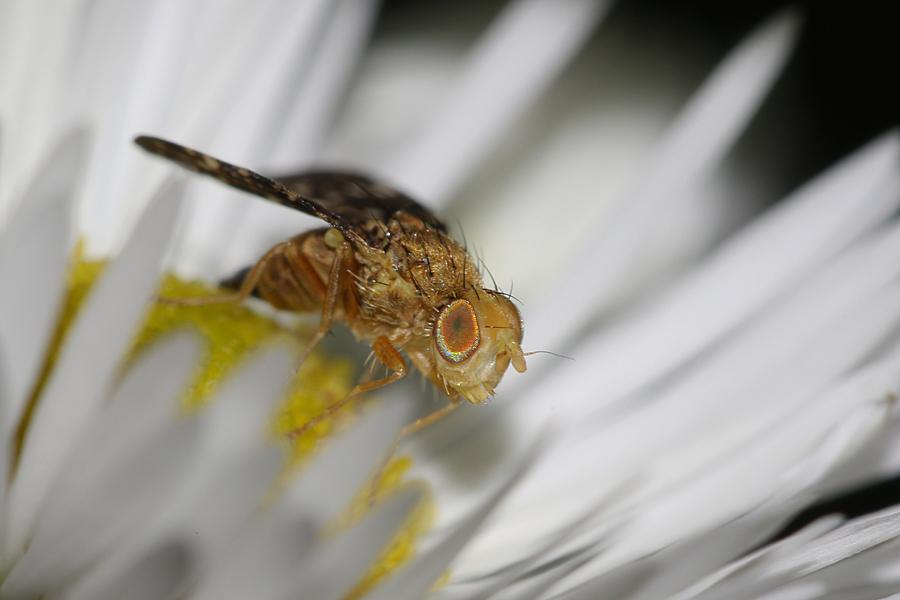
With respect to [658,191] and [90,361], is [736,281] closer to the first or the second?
[658,191]

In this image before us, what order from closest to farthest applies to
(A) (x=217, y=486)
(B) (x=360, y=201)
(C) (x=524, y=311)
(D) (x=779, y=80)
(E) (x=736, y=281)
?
(A) (x=217, y=486), (B) (x=360, y=201), (E) (x=736, y=281), (C) (x=524, y=311), (D) (x=779, y=80)

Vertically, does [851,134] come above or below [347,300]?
above

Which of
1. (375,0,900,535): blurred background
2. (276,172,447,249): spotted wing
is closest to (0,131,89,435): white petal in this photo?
(276,172,447,249): spotted wing

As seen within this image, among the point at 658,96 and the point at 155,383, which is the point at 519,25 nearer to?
the point at 658,96

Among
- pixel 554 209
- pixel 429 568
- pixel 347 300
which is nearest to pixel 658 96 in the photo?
pixel 554 209

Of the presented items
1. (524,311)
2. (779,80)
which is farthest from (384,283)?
(779,80)

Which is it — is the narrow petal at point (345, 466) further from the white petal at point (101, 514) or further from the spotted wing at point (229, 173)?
the spotted wing at point (229, 173)

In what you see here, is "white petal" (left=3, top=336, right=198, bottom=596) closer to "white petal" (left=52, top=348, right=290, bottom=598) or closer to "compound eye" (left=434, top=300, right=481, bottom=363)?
"white petal" (left=52, top=348, right=290, bottom=598)
